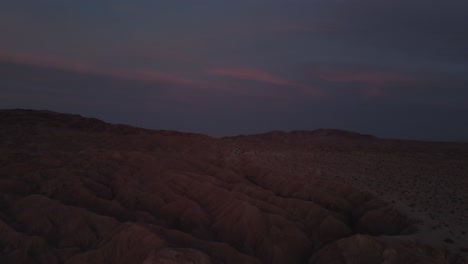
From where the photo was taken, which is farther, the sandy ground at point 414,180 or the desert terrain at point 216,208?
the sandy ground at point 414,180

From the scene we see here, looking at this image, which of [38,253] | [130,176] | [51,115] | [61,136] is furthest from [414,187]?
[51,115]

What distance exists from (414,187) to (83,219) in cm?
2590

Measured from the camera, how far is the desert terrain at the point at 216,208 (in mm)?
19266

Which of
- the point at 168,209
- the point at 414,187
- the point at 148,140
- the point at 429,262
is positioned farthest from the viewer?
the point at 148,140

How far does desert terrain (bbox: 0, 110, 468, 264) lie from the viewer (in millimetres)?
19266

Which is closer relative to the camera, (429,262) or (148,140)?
(429,262)

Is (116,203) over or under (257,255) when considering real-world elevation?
over

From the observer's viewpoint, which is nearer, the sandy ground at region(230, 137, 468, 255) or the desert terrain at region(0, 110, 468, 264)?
the desert terrain at region(0, 110, 468, 264)

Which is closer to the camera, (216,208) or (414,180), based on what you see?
(216,208)

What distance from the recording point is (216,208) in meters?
29.1

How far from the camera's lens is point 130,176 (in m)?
32.2

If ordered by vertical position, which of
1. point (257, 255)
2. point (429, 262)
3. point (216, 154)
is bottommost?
point (257, 255)

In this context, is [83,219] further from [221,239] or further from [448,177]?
[448,177]

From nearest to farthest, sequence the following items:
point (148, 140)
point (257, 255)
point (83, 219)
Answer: point (83, 219), point (257, 255), point (148, 140)
